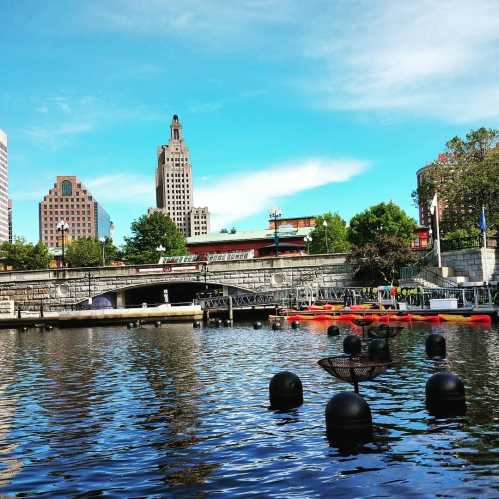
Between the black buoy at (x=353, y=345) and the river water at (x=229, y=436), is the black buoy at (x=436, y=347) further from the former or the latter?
the black buoy at (x=353, y=345)

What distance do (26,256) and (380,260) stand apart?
81.2m

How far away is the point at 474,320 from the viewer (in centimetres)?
4153

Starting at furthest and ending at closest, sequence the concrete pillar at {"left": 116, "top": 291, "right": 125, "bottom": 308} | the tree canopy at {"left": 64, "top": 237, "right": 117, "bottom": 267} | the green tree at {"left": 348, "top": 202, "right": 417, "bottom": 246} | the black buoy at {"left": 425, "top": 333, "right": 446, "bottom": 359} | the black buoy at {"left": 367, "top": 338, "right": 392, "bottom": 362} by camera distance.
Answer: the tree canopy at {"left": 64, "top": 237, "right": 117, "bottom": 267}, the green tree at {"left": 348, "top": 202, "right": 417, "bottom": 246}, the concrete pillar at {"left": 116, "top": 291, "right": 125, "bottom": 308}, the black buoy at {"left": 425, "top": 333, "right": 446, "bottom": 359}, the black buoy at {"left": 367, "top": 338, "right": 392, "bottom": 362}

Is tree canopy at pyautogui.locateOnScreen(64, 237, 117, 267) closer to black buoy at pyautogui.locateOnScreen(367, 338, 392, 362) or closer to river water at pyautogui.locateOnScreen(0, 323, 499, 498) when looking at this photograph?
river water at pyautogui.locateOnScreen(0, 323, 499, 498)

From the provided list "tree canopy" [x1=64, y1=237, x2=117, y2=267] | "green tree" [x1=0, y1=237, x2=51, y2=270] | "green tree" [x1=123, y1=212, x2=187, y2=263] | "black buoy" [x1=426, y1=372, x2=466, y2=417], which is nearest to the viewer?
"black buoy" [x1=426, y1=372, x2=466, y2=417]

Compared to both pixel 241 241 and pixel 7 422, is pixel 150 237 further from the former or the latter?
pixel 7 422

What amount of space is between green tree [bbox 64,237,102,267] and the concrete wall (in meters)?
86.3

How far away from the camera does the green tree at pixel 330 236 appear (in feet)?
378

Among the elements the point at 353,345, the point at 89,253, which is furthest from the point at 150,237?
the point at 353,345

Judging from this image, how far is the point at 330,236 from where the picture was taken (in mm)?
117688

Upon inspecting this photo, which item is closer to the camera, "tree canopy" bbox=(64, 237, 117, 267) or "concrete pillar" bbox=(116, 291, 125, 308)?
"concrete pillar" bbox=(116, 291, 125, 308)

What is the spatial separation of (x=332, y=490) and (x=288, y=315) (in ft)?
160

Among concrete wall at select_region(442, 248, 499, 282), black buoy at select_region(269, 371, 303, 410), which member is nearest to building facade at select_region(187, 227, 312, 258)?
concrete wall at select_region(442, 248, 499, 282)

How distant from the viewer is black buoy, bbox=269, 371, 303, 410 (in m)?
15.4
